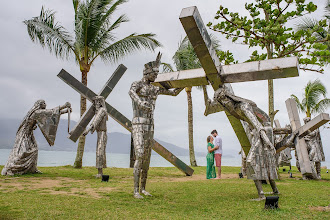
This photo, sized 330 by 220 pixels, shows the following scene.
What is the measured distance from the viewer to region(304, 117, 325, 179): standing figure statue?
1095 centimetres

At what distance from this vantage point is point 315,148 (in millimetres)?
11008

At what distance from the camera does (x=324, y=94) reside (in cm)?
2562

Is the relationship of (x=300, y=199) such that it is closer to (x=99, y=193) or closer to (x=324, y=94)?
(x=99, y=193)

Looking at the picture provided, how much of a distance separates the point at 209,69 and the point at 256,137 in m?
1.64

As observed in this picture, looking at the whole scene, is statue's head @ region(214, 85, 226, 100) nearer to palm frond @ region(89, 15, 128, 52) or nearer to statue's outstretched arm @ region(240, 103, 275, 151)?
statue's outstretched arm @ region(240, 103, 275, 151)

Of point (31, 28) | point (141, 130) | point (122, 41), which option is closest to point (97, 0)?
A: point (122, 41)

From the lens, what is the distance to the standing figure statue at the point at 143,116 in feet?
19.1

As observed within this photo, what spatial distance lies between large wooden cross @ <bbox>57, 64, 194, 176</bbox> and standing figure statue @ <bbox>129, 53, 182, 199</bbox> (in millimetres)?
4409

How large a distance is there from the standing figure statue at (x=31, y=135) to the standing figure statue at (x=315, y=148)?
9.02 meters

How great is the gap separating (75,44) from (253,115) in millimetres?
11174

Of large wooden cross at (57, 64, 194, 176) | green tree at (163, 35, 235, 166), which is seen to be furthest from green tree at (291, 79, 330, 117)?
large wooden cross at (57, 64, 194, 176)

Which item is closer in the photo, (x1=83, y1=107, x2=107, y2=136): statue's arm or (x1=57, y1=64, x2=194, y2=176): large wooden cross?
(x1=83, y1=107, x2=107, y2=136): statue's arm

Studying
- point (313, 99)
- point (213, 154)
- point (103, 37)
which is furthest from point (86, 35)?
point (313, 99)

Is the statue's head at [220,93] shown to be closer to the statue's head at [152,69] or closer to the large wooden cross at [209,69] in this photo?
the large wooden cross at [209,69]
